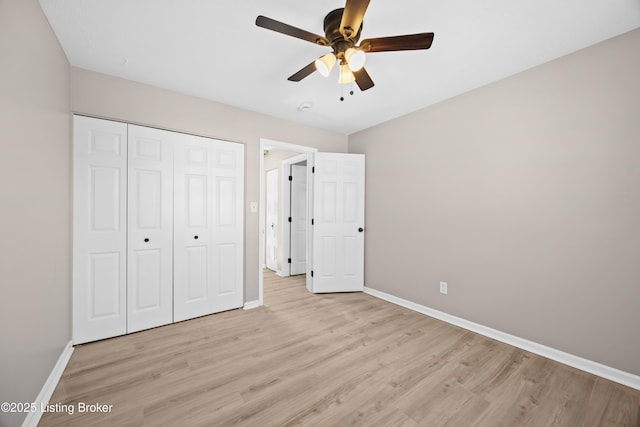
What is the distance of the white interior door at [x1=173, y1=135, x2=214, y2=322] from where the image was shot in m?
→ 2.82

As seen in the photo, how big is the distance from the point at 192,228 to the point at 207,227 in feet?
0.54

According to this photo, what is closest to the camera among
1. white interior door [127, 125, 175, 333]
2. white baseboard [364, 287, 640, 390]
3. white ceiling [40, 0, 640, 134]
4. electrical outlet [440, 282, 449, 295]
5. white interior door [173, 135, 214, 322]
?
white ceiling [40, 0, 640, 134]

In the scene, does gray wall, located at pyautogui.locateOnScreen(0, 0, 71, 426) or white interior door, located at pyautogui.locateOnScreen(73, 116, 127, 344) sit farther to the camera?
white interior door, located at pyautogui.locateOnScreen(73, 116, 127, 344)

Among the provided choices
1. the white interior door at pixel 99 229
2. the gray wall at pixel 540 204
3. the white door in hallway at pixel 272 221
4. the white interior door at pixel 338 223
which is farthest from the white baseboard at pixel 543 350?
the white interior door at pixel 99 229

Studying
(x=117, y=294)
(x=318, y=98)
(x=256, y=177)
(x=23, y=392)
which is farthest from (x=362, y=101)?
(x=23, y=392)

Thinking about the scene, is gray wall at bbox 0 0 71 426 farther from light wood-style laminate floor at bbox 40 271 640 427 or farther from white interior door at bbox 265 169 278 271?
white interior door at bbox 265 169 278 271

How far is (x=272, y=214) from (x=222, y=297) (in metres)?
2.56

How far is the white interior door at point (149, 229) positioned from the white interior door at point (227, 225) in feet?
1.57

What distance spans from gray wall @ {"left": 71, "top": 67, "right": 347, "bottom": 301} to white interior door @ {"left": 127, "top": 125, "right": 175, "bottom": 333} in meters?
0.20

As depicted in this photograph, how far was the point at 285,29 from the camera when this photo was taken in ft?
4.86

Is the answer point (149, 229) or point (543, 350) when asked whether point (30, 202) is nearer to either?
point (149, 229)

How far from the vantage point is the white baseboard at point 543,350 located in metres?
1.85

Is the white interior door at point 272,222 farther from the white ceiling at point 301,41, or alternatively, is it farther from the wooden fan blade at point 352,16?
the wooden fan blade at point 352,16

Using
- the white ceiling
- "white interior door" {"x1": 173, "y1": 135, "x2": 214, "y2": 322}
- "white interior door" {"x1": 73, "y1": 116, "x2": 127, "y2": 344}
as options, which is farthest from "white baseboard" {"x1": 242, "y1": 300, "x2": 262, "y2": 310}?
the white ceiling
